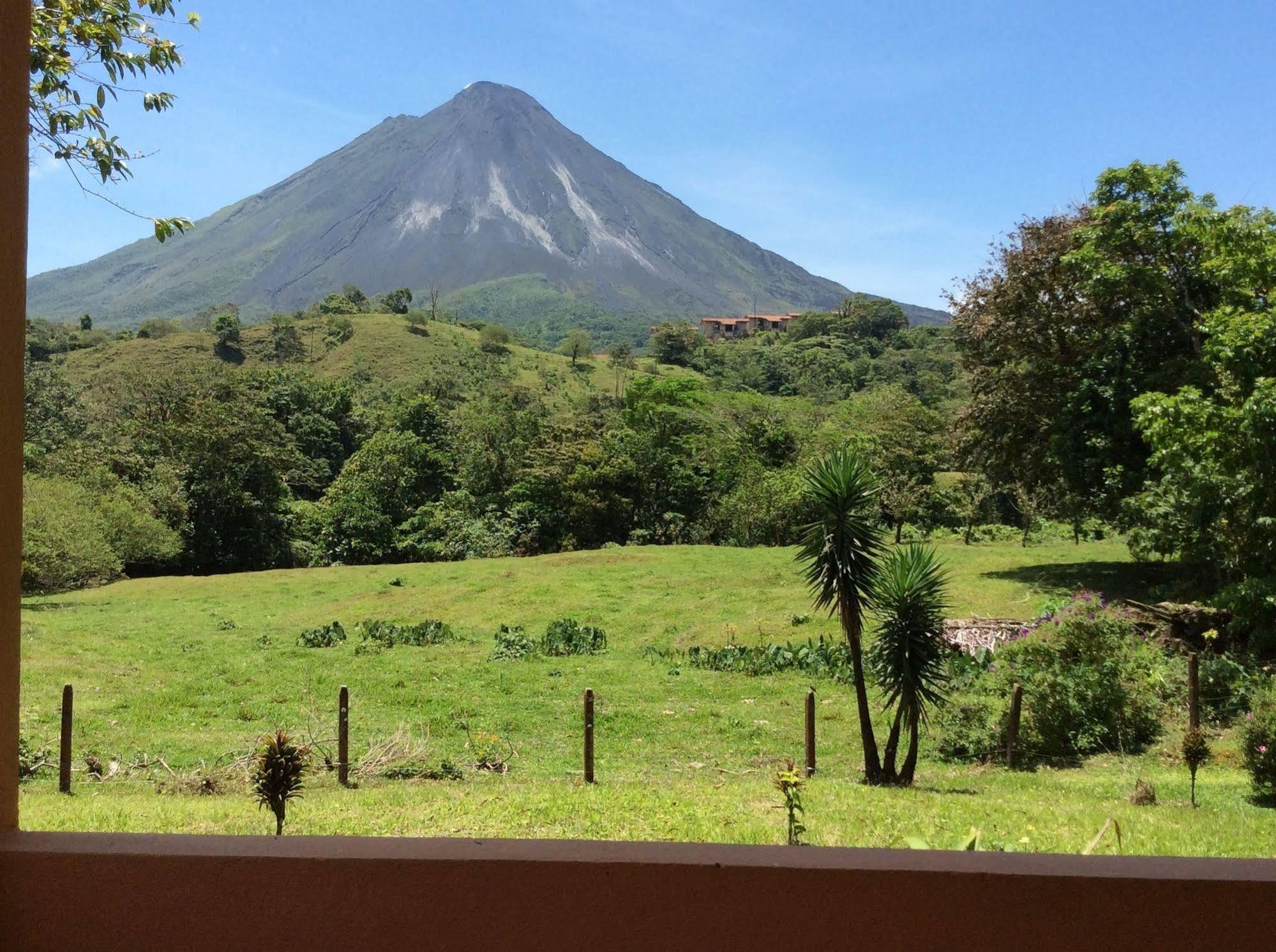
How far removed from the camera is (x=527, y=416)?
148ft

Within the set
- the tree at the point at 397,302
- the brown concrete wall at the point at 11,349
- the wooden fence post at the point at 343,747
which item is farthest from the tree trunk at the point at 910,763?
the tree at the point at 397,302

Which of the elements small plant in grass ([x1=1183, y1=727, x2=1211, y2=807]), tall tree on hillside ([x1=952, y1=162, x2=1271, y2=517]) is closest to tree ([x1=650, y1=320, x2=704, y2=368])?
tall tree on hillside ([x1=952, y1=162, x2=1271, y2=517])

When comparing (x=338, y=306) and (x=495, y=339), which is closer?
(x=495, y=339)

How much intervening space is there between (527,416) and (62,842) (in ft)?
142

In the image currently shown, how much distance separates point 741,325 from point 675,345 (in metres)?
36.6

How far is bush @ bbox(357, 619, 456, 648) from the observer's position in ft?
70.7

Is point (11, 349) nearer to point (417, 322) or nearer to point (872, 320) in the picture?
point (417, 322)

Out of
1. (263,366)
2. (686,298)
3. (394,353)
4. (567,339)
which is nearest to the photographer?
(263,366)

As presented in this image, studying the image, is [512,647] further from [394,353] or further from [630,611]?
[394,353]

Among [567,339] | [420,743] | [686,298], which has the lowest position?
[420,743]

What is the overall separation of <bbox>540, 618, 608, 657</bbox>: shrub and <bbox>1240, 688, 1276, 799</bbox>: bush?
41.2 ft

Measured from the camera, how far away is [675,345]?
90.6 meters

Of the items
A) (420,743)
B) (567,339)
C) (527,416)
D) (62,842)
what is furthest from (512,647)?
(567,339)

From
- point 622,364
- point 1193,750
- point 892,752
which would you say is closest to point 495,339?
point 622,364
